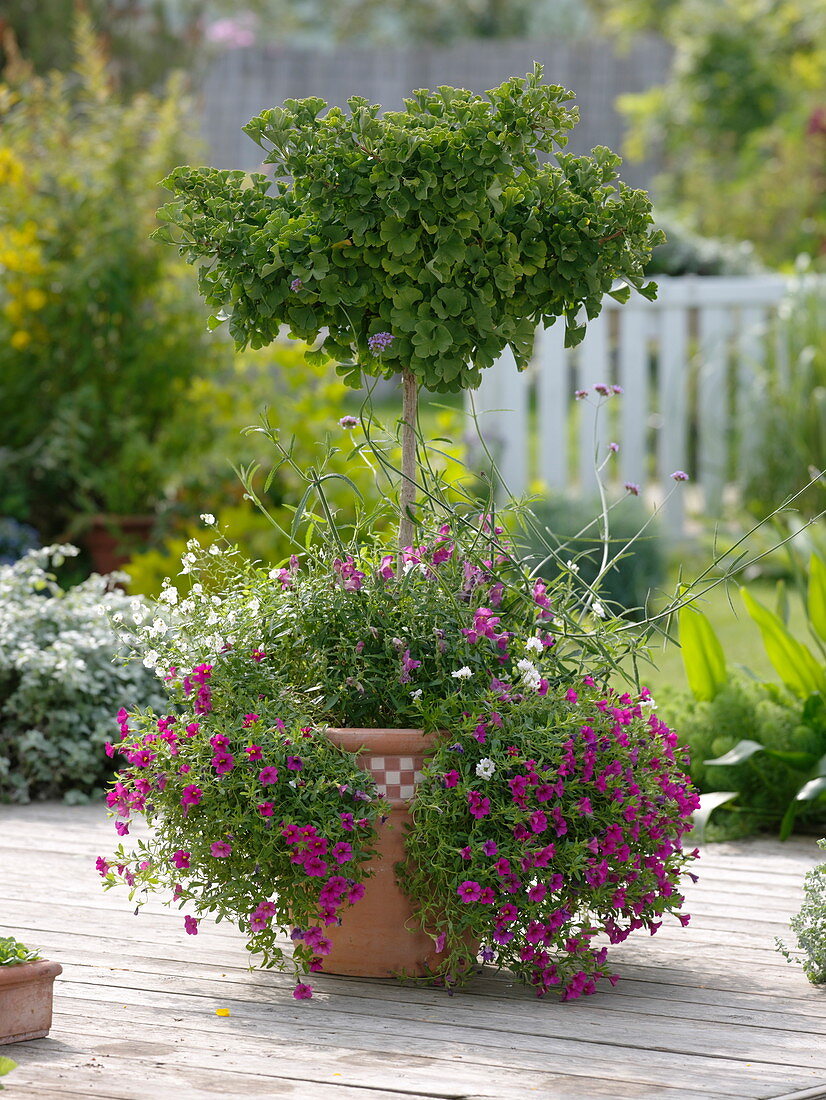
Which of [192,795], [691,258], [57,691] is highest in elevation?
[691,258]

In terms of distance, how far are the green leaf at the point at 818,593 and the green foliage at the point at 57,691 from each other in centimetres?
170

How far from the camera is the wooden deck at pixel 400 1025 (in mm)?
2031

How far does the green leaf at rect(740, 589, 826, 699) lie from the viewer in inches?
140

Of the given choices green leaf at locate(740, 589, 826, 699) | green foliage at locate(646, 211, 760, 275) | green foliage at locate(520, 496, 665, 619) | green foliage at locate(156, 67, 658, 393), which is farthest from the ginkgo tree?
green foliage at locate(646, 211, 760, 275)

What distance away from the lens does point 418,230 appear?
98.6 inches

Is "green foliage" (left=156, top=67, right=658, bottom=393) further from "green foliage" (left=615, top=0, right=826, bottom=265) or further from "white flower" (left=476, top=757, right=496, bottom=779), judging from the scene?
"green foliage" (left=615, top=0, right=826, bottom=265)

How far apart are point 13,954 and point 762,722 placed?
1961mm

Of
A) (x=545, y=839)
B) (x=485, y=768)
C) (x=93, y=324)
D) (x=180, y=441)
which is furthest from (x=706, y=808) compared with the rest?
(x=93, y=324)

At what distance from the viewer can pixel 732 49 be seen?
12398 mm

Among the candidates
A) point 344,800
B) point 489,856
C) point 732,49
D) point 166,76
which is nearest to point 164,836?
point 344,800

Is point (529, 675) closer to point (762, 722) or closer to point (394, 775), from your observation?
point (394, 775)

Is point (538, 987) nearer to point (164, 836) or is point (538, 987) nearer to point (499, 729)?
point (499, 729)

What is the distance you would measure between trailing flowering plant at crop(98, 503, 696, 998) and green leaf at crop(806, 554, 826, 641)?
1075mm

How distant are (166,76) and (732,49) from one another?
5.15 meters
